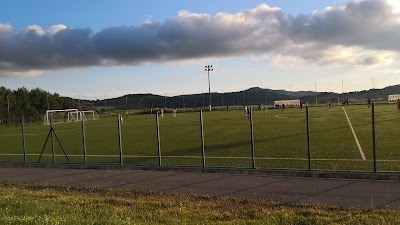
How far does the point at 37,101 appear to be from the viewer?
94.2 meters

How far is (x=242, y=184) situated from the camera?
11305 mm

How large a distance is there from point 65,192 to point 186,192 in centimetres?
308

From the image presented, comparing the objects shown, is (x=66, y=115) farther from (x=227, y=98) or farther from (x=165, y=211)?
(x=165, y=211)

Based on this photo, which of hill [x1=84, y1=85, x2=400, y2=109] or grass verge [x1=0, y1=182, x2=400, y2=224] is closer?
grass verge [x1=0, y1=182, x2=400, y2=224]

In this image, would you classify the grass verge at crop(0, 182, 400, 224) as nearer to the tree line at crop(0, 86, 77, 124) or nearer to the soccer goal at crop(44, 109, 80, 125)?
the soccer goal at crop(44, 109, 80, 125)

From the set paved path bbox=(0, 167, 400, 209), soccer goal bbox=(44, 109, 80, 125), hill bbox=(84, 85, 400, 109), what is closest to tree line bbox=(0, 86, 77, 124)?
soccer goal bbox=(44, 109, 80, 125)

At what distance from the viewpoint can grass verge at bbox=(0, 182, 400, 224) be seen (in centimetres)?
712

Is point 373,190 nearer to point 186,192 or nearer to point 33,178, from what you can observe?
point 186,192

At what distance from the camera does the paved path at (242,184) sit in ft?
30.5

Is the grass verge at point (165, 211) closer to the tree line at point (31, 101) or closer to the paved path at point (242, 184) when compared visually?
the paved path at point (242, 184)

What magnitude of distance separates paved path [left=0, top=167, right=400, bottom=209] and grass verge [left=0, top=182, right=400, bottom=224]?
2.46 feet

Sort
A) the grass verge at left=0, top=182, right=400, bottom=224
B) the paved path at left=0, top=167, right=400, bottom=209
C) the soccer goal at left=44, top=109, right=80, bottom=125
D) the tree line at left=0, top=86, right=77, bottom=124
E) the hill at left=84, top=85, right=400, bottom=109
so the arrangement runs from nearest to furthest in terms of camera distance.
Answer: the grass verge at left=0, top=182, right=400, bottom=224
the paved path at left=0, top=167, right=400, bottom=209
the soccer goal at left=44, top=109, right=80, bottom=125
the tree line at left=0, top=86, right=77, bottom=124
the hill at left=84, top=85, right=400, bottom=109

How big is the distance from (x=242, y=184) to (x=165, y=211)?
11.7 ft

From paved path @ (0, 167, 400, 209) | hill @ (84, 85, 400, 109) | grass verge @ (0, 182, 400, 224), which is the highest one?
hill @ (84, 85, 400, 109)
